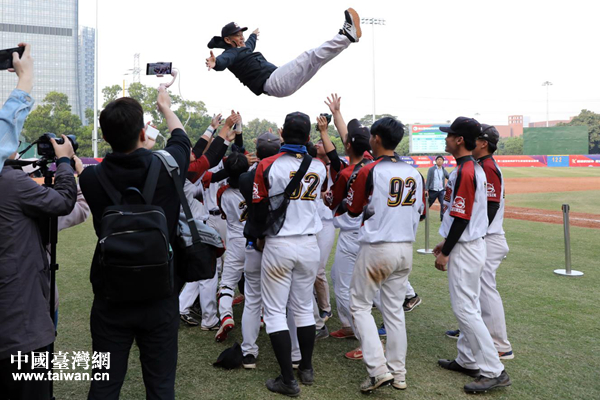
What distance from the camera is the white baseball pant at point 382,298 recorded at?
3.63 meters

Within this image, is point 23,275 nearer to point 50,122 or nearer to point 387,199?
point 387,199

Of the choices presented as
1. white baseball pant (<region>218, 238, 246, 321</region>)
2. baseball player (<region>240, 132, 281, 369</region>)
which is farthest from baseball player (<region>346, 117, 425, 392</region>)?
white baseball pant (<region>218, 238, 246, 321</region>)

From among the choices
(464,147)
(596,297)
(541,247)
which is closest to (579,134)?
(541,247)

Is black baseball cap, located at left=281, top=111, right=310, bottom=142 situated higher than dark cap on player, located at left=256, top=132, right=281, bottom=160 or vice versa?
black baseball cap, located at left=281, top=111, right=310, bottom=142

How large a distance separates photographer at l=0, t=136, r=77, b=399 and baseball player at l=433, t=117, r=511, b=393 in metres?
2.91

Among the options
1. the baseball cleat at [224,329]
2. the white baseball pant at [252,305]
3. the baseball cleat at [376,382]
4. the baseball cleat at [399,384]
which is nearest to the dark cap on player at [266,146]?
the white baseball pant at [252,305]

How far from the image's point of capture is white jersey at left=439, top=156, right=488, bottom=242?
369 cm

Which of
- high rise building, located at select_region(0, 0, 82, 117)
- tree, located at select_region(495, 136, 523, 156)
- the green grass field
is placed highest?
high rise building, located at select_region(0, 0, 82, 117)

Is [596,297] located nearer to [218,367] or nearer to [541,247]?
[541,247]

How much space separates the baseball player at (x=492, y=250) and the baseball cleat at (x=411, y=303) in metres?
1.57

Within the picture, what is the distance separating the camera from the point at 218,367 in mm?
4105

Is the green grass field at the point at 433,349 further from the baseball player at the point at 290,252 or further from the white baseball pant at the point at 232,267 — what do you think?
the white baseball pant at the point at 232,267

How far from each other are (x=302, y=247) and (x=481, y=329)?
5.33 ft

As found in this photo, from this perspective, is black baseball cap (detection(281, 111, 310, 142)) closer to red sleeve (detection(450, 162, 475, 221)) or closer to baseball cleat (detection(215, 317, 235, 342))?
red sleeve (detection(450, 162, 475, 221))
